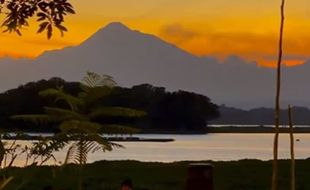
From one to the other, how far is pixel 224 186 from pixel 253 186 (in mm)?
884

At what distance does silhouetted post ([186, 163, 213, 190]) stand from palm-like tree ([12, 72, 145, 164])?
6.67m

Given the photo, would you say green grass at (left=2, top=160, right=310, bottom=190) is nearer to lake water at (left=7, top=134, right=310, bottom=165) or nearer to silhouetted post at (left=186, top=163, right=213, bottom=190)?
lake water at (left=7, top=134, right=310, bottom=165)

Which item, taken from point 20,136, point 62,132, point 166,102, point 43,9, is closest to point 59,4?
point 43,9

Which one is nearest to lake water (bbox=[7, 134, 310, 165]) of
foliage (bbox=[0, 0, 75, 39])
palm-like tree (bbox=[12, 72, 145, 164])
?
palm-like tree (bbox=[12, 72, 145, 164])

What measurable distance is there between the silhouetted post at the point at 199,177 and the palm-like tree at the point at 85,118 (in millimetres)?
6674

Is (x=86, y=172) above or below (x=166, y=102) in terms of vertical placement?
below

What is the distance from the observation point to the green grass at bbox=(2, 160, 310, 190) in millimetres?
25000

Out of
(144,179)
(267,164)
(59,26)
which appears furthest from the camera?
(267,164)

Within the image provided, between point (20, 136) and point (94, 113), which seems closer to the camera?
point (20, 136)

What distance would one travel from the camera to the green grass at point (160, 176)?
25.0 meters

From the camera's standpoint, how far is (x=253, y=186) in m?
25.8

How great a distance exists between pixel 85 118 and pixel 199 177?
794 centimetres

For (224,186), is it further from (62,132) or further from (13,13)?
(13,13)

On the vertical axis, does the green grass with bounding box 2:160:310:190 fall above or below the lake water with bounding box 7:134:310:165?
below
